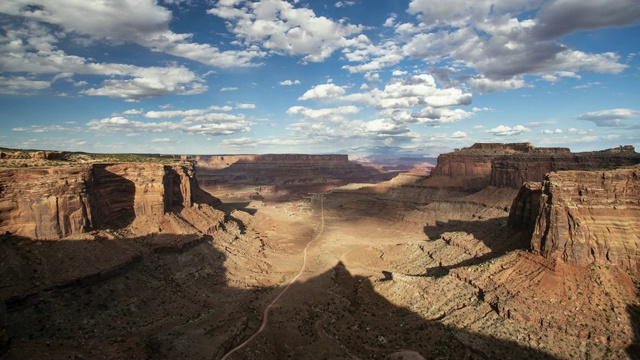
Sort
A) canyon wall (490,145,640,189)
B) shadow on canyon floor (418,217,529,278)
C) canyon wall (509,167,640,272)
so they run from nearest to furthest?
canyon wall (509,167,640,272), shadow on canyon floor (418,217,529,278), canyon wall (490,145,640,189)

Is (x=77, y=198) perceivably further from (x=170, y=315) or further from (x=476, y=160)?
(x=476, y=160)

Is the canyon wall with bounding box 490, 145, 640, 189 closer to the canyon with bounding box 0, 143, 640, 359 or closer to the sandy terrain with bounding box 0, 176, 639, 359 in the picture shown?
the sandy terrain with bounding box 0, 176, 639, 359

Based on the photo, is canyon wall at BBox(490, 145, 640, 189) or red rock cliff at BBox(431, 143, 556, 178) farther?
red rock cliff at BBox(431, 143, 556, 178)

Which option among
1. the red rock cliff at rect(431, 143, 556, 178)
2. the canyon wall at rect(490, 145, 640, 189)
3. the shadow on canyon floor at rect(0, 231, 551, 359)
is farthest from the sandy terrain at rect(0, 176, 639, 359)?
the red rock cliff at rect(431, 143, 556, 178)

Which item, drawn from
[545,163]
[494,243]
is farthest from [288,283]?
[545,163]

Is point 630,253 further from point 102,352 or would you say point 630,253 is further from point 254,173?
point 254,173

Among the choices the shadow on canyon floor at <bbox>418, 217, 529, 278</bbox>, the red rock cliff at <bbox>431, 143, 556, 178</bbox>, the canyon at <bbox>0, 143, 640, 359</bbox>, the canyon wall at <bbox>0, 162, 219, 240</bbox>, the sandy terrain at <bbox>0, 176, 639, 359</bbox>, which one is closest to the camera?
the sandy terrain at <bbox>0, 176, 639, 359</bbox>

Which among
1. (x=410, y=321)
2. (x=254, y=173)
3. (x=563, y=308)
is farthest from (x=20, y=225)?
(x=254, y=173)
